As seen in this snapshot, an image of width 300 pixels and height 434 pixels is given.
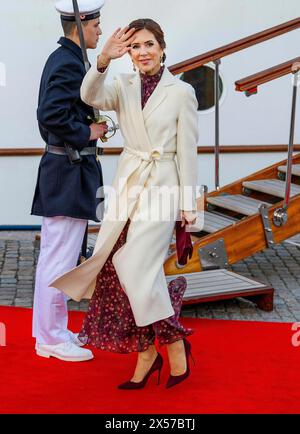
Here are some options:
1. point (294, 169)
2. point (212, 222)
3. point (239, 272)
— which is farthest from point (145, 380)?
point (294, 169)

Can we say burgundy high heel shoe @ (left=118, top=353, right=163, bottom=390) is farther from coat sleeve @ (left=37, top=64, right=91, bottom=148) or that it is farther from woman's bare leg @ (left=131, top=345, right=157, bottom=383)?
coat sleeve @ (left=37, top=64, right=91, bottom=148)

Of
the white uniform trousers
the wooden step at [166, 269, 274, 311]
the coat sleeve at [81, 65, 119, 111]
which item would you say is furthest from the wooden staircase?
the coat sleeve at [81, 65, 119, 111]

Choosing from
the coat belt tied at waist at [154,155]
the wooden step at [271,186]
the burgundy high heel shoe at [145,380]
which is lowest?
the burgundy high heel shoe at [145,380]

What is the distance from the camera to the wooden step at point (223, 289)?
6.75 m

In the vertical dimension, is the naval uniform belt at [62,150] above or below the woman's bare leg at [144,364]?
above

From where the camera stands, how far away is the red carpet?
197 inches

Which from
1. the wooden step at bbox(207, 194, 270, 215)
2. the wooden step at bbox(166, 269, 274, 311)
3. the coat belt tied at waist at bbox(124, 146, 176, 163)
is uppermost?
the coat belt tied at waist at bbox(124, 146, 176, 163)

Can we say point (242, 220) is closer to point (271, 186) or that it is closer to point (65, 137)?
point (271, 186)

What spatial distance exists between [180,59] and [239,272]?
2.34 meters

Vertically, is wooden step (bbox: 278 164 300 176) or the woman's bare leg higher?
wooden step (bbox: 278 164 300 176)

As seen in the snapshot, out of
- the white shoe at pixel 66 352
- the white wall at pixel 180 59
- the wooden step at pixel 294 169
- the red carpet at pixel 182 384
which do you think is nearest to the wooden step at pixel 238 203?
the wooden step at pixel 294 169

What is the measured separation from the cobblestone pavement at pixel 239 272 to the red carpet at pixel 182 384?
0.45 m

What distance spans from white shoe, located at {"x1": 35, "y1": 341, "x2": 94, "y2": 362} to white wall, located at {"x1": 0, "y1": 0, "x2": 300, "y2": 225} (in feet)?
12.7

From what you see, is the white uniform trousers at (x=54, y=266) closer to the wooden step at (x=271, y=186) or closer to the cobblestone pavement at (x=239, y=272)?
the cobblestone pavement at (x=239, y=272)
